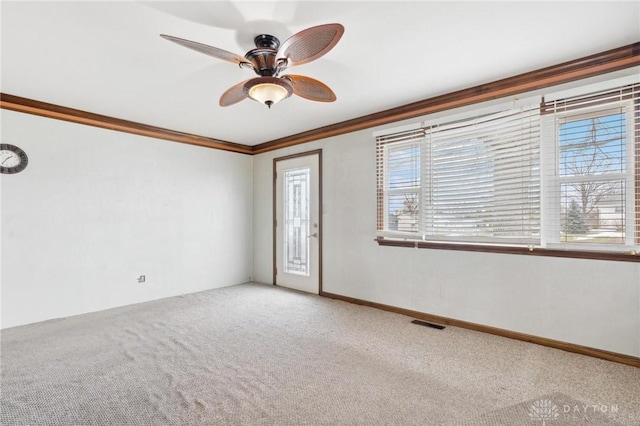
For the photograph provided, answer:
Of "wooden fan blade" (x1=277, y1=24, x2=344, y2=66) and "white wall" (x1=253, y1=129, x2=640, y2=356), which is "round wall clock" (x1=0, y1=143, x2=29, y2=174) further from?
"wooden fan blade" (x1=277, y1=24, x2=344, y2=66)

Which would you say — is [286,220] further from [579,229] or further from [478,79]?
[579,229]

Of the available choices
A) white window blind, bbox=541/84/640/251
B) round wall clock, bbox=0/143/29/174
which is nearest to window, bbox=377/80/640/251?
white window blind, bbox=541/84/640/251

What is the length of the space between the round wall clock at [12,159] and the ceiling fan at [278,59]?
2.52m

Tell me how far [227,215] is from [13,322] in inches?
113

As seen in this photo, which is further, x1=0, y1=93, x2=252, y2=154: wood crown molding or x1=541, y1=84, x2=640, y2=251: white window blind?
x1=0, y1=93, x2=252, y2=154: wood crown molding

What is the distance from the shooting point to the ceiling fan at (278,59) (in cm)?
191

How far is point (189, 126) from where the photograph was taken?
4559mm

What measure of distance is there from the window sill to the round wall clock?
4057 mm

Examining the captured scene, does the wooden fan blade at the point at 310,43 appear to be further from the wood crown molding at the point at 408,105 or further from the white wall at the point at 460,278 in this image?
the white wall at the point at 460,278

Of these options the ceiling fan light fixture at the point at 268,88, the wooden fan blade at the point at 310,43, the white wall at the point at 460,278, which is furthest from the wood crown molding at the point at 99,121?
the wooden fan blade at the point at 310,43

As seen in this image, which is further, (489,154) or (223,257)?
(223,257)

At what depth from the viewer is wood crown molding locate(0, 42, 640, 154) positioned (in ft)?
8.57

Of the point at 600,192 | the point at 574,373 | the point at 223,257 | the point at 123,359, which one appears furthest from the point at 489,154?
the point at 223,257

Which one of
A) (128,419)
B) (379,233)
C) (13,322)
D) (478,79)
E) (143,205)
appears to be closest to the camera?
(128,419)
